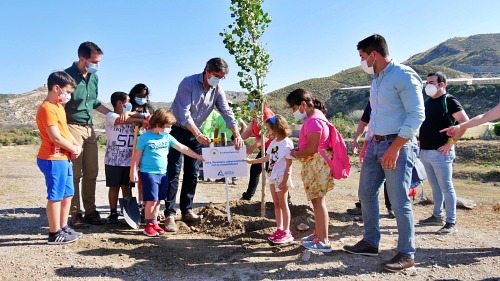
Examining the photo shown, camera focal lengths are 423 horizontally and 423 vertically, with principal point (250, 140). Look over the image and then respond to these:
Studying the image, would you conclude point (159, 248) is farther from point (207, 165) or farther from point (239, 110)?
point (239, 110)

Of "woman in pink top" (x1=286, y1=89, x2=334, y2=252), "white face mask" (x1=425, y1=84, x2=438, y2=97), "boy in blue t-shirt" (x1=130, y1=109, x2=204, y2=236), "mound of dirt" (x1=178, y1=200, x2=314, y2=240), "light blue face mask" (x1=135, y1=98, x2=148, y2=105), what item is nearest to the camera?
"woman in pink top" (x1=286, y1=89, x2=334, y2=252)

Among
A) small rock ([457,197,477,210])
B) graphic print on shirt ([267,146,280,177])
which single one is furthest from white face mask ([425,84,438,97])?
small rock ([457,197,477,210])

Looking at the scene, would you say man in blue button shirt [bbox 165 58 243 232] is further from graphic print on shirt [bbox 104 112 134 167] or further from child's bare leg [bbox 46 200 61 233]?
child's bare leg [bbox 46 200 61 233]

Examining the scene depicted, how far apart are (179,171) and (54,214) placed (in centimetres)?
176

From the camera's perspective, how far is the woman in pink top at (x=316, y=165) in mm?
4531

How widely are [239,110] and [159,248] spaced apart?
2.34m

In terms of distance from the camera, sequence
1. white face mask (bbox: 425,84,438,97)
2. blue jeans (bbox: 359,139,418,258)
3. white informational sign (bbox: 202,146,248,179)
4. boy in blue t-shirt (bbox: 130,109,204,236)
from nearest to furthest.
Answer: blue jeans (bbox: 359,139,418,258), boy in blue t-shirt (bbox: 130,109,204,236), white face mask (bbox: 425,84,438,97), white informational sign (bbox: 202,146,248,179)

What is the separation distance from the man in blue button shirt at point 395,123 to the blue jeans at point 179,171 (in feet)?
8.71

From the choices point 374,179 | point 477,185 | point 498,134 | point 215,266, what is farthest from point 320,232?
point 498,134

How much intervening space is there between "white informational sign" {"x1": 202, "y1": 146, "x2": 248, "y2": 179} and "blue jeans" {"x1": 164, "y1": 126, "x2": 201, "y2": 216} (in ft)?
0.95

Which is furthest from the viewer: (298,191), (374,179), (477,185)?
(477,185)

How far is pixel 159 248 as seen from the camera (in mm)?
4918

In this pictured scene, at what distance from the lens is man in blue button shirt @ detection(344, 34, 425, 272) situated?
3.89m

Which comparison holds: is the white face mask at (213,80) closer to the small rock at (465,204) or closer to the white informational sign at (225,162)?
the white informational sign at (225,162)
